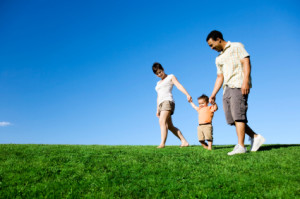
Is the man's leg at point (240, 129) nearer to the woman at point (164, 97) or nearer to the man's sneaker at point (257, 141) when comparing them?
the man's sneaker at point (257, 141)

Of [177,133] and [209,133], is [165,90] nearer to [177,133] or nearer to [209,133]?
[177,133]

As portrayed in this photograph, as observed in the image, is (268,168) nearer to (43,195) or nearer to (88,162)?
(88,162)

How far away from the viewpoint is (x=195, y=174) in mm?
4953

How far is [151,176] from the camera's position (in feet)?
15.9

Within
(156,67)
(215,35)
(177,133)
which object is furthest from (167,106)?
(215,35)

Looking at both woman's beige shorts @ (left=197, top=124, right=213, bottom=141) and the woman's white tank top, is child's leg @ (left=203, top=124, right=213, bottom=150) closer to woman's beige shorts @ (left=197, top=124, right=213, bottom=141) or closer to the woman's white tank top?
woman's beige shorts @ (left=197, top=124, right=213, bottom=141)

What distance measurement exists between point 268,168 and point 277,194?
4.49 feet

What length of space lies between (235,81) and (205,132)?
2.43m

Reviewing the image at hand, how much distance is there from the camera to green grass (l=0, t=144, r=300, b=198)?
13.5 ft

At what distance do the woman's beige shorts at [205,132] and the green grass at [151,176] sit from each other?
2026 mm

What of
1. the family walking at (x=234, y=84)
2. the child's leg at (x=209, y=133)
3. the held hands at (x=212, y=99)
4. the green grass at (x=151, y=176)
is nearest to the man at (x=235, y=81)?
the family walking at (x=234, y=84)

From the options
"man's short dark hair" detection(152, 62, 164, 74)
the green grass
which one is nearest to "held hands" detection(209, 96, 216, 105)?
the green grass

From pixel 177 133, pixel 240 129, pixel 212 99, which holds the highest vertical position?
pixel 212 99

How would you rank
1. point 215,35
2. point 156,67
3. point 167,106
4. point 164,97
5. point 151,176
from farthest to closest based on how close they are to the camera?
point 156,67 < point 164,97 < point 167,106 < point 215,35 < point 151,176
